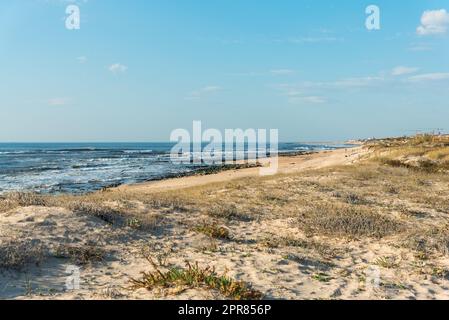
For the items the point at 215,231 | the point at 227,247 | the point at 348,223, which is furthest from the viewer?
the point at 348,223

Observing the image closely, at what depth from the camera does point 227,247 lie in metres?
9.02

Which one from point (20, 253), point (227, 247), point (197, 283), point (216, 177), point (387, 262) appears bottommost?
point (216, 177)

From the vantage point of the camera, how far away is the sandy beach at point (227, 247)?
655 cm

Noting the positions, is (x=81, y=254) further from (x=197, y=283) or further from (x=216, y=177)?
(x=216, y=177)

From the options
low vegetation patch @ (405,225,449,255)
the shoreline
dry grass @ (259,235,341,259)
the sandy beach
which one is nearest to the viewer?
the sandy beach

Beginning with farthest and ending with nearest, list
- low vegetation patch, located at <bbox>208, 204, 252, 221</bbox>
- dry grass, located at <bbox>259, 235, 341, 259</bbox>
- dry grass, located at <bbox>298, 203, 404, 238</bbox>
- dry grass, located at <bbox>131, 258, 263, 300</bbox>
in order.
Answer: low vegetation patch, located at <bbox>208, 204, 252, 221</bbox> < dry grass, located at <bbox>298, 203, 404, 238</bbox> < dry grass, located at <bbox>259, 235, 341, 259</bbox> < dry grass, located at <bbox>131, 258, 263, 300</bbox>

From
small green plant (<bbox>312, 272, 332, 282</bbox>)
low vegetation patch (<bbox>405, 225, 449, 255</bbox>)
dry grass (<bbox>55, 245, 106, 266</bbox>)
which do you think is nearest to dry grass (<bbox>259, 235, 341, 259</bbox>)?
small green plant (<bbox>312, 272, 332, 282</bbox>)

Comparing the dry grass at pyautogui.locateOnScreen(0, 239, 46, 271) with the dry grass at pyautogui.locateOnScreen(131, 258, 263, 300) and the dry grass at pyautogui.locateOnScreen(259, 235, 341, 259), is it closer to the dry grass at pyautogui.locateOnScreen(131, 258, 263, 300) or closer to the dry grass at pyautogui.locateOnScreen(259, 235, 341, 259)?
the dry grass at pyautogui.locateOnScreen(131, 258, 263, 300)

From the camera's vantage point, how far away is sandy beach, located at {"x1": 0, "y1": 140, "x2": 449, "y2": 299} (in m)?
6.55

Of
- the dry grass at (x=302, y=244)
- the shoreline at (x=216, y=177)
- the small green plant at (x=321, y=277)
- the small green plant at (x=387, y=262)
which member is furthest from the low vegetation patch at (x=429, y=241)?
the shoreline at (x=216, y=177)

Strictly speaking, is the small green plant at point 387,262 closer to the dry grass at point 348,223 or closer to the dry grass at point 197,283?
the dry grass at point 348,223

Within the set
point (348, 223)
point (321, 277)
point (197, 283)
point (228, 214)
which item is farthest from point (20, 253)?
point (348, 223)
